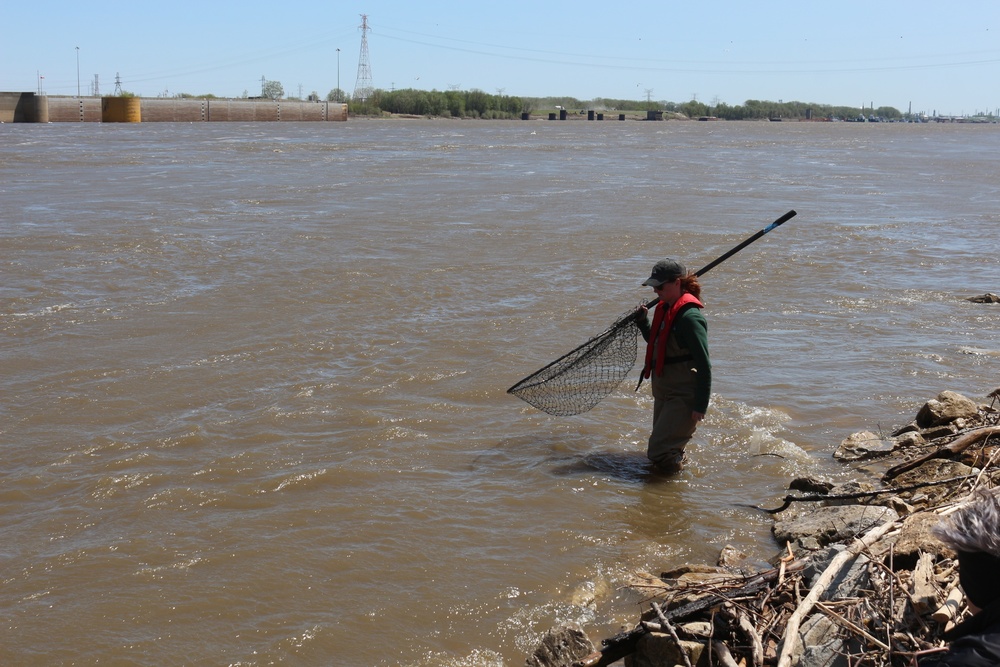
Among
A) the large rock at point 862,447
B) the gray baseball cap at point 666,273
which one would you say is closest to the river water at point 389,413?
the large rock at point 862,447

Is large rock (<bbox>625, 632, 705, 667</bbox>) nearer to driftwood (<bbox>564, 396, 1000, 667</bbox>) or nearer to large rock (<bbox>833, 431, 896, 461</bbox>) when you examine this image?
driftwood (<bbox>564, 396, 1000, 667</bbox>)

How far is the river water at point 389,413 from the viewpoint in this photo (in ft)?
17.5

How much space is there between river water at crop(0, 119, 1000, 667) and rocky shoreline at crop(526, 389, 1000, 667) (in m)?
0.42

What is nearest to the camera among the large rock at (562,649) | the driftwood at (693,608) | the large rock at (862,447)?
the driftwood at (693,608)

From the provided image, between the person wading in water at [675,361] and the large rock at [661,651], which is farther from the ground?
the person wading in water at [675,361]

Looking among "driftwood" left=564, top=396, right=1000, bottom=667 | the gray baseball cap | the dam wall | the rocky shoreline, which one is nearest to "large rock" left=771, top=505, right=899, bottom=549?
the rocky shoreline

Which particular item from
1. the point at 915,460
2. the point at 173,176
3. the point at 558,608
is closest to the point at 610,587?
the point at 558,608

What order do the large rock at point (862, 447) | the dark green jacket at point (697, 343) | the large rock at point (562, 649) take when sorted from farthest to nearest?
the large rock at point (862, 447) → the dark green jacket at point (697, 343) → the large rock at point (562, 649)

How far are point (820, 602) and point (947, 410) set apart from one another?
3.91 meters

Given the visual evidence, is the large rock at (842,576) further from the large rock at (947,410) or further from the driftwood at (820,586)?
the large rock at (947,410)

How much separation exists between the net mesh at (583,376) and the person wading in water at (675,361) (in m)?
0.53

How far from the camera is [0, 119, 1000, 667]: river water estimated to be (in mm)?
5320

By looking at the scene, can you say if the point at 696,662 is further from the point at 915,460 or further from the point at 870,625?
the point at 915,460

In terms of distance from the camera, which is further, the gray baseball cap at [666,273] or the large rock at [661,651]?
the gray baseball cap at [666,273]
